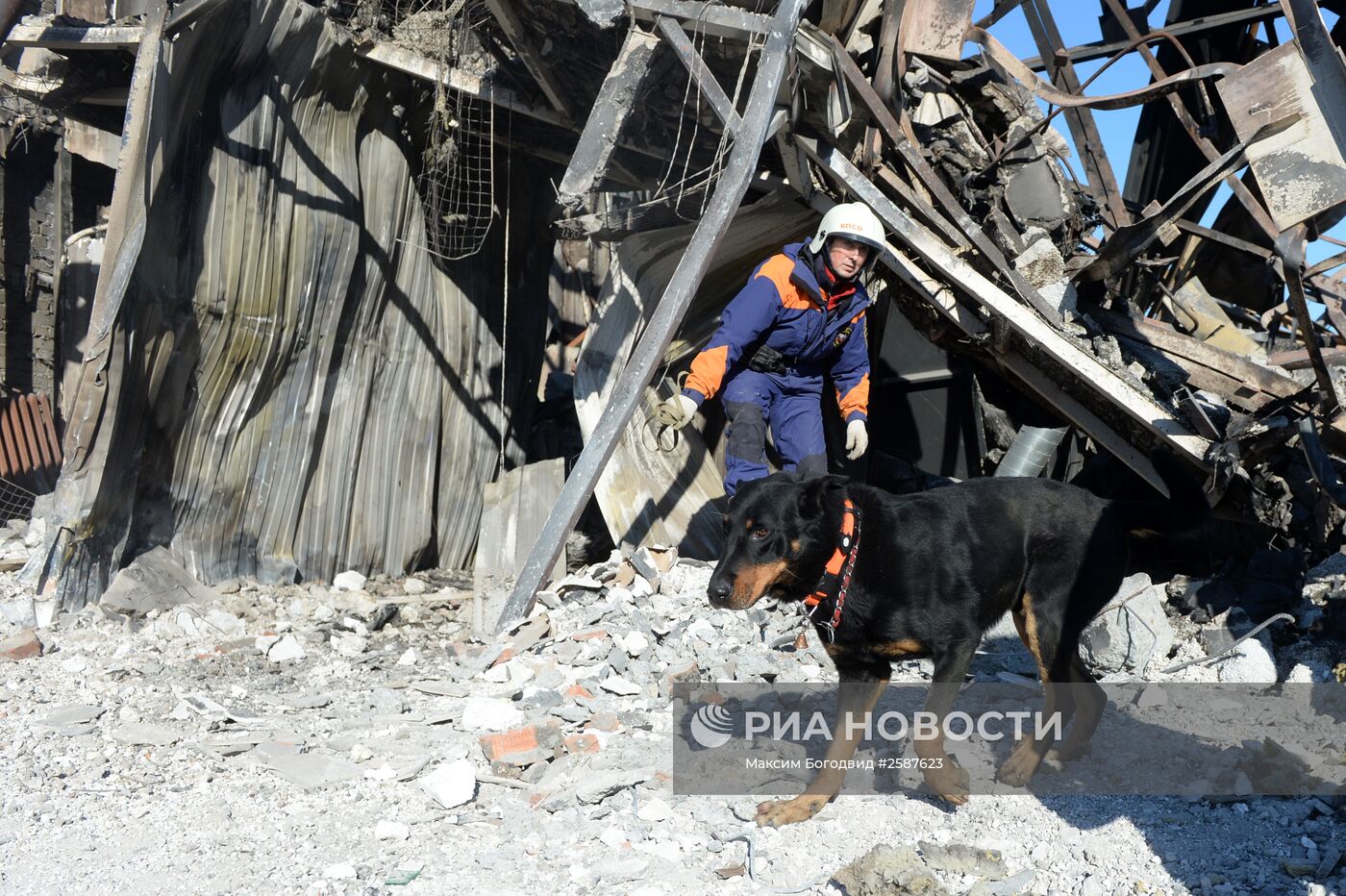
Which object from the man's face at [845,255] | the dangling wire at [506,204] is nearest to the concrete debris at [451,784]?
the man's face at [845,255]

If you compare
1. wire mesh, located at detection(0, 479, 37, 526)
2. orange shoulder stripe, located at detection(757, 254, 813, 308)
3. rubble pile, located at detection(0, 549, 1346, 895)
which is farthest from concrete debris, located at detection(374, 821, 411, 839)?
wire mesh, located at detection(0, 479, 37, 526)

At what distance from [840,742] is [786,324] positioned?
208 cm

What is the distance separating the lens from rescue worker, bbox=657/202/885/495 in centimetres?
444

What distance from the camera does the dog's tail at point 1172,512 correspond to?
356 cm

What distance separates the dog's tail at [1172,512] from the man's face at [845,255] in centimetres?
149

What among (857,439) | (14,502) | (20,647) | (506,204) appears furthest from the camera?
(14,502)

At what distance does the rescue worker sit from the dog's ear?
1.16 meters

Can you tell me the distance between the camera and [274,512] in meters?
5.61

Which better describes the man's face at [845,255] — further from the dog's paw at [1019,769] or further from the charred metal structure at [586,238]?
the dog's paw at [1019,769]

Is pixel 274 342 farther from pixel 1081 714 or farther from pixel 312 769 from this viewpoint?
pixel 1081 714

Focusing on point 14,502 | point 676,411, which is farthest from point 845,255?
point 14,502

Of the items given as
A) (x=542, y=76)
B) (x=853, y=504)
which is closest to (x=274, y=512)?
(x=542, y=76)

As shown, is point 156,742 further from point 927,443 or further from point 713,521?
point 927,443

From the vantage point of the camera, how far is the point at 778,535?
3156 millimetres
